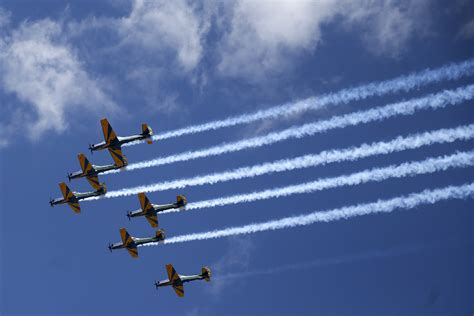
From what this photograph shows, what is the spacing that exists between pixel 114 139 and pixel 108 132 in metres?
0.92

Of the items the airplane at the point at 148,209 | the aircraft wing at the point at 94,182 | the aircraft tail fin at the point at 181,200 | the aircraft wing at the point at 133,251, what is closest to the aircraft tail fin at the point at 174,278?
the aircraft wing at the point at 133,251

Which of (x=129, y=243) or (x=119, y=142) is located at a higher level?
(x=119, y=142)

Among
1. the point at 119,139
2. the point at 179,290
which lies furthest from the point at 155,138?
the point at 179,290

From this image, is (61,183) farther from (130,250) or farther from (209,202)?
(209,202)

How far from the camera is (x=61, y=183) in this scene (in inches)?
3775

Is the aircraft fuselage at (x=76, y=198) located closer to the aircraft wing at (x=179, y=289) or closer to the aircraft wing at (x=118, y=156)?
the aircraft wing at (x=118, y=156)

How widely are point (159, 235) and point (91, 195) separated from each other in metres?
8.12

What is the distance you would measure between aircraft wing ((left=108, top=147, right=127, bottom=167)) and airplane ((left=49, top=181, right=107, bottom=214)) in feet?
16.0

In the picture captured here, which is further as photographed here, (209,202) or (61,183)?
(61,183)

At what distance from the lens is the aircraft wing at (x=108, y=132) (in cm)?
8931

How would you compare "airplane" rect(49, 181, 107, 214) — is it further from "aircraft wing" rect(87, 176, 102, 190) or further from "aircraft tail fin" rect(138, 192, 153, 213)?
"aircraft tail fin" rect(138, 192, 153, 213)

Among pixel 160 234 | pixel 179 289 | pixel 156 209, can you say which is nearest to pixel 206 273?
pixel 179 289

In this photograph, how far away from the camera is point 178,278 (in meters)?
97.1

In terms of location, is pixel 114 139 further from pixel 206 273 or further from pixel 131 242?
pixel 206 273
